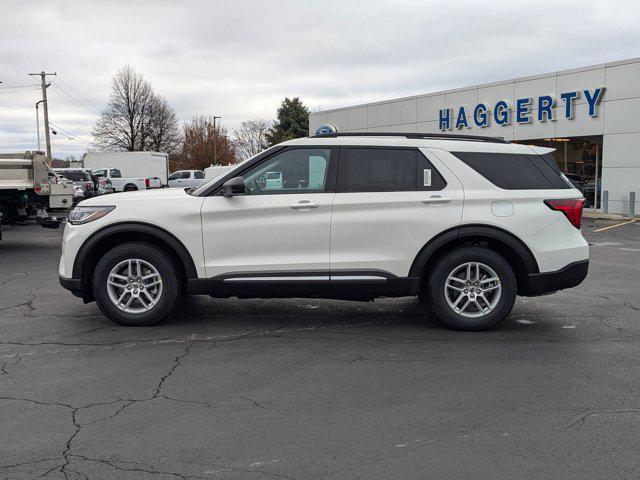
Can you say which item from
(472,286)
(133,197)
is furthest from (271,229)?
(472,286)

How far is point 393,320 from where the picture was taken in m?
6.91

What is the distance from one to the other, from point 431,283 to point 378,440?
108 inches

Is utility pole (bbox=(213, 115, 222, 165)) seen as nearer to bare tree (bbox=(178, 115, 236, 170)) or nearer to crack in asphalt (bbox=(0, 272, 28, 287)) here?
bare tree (bbox=(178, 115, 236, 170))

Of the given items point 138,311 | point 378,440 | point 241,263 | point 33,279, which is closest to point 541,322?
point 241,263

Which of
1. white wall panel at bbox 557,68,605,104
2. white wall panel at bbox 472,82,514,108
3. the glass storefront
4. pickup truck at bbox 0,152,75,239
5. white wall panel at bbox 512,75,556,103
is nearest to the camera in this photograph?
pickup truck at bbox 0,152,75,239

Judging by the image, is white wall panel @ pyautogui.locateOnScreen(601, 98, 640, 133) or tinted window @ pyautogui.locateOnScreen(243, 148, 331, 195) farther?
white wall panel @ pyautogui.locateOnScreen(601, 98, 640, 133)

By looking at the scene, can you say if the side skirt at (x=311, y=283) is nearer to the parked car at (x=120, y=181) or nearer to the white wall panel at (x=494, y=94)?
the white wall panel at (x=494, y=94)

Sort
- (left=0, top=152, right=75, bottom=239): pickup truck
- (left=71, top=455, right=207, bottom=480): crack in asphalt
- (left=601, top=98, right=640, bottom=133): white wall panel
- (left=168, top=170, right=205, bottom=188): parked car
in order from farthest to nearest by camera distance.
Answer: (left=168, top=170, right=205, bottom=188): parked car < (left=601, top=98, right=640, bottom=133): white wall panel < (left=0, top=152, right=75, bottom=239): pickup truck < (left=71, top=455, right=207, bottom=480): crack in asphalt

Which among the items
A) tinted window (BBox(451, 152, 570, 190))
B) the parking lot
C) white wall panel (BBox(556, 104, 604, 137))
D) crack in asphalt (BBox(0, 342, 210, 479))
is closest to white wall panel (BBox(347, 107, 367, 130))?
white wall panel (BBox(556, 104, 604, 137))

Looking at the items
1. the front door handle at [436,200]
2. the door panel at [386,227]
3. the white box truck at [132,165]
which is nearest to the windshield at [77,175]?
the white box truck at [132,165]

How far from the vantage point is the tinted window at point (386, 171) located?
634cm

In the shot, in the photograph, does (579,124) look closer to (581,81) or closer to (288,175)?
(581,81)

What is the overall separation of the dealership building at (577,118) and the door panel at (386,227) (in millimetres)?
19057

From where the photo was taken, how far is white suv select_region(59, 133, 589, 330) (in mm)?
6234
